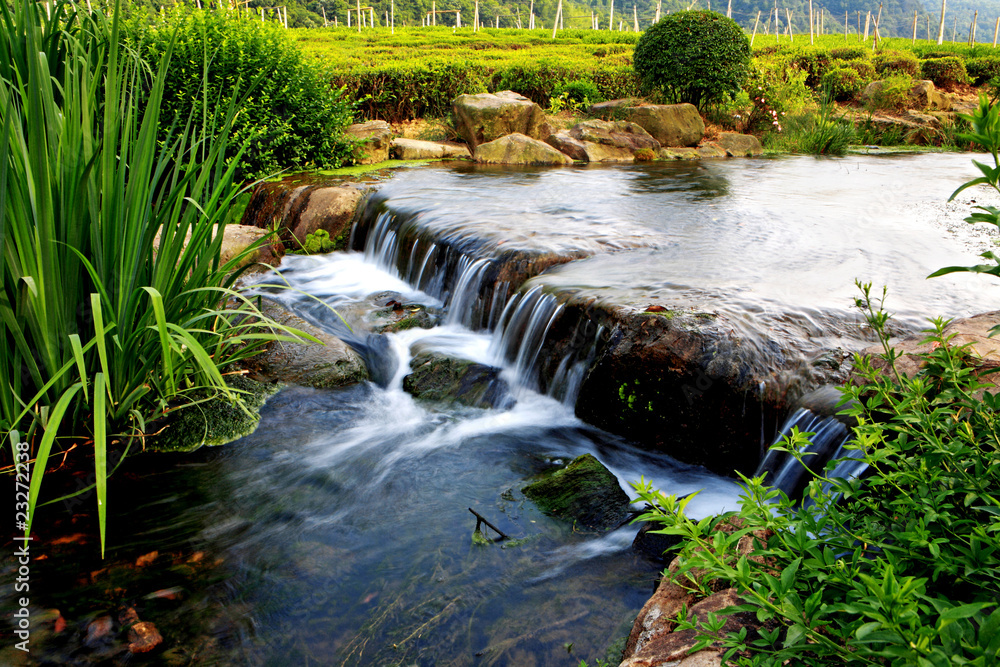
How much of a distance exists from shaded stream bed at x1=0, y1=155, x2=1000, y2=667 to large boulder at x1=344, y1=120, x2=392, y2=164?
484 centimetres

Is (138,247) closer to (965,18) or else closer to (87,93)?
(87,93)

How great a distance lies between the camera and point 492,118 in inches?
504

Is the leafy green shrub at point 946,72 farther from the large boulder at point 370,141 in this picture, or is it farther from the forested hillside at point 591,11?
the forested hillside at point 591,11

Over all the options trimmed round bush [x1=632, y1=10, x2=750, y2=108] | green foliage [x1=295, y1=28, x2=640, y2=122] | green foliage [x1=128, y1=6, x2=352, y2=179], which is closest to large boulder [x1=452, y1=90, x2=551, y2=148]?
green foliage [x1=295, y1=28, x2=640, y2=122]

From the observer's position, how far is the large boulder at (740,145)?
45.7ft

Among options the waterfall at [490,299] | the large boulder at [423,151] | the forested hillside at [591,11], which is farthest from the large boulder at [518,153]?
the forested hillside at [591,11]

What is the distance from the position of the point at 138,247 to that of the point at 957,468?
3.09m

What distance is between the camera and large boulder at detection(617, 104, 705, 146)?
13781 millimetres

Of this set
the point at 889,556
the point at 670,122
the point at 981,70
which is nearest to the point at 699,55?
the point at 670,122

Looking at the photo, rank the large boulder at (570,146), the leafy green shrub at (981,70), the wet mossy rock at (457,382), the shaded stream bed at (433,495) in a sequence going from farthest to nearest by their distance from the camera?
the leafy green shrub at (981,70) → the large boulder at (570,146) → the wet mossy rock at (457,382) → the shaded stream bed at (433,495)

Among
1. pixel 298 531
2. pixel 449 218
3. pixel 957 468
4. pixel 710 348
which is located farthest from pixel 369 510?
pixel 449 218

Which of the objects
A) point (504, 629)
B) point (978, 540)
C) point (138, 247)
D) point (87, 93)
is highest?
point (87, 93)

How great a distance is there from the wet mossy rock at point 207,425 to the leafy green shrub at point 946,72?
28.2 meters

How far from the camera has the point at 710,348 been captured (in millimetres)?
3582
